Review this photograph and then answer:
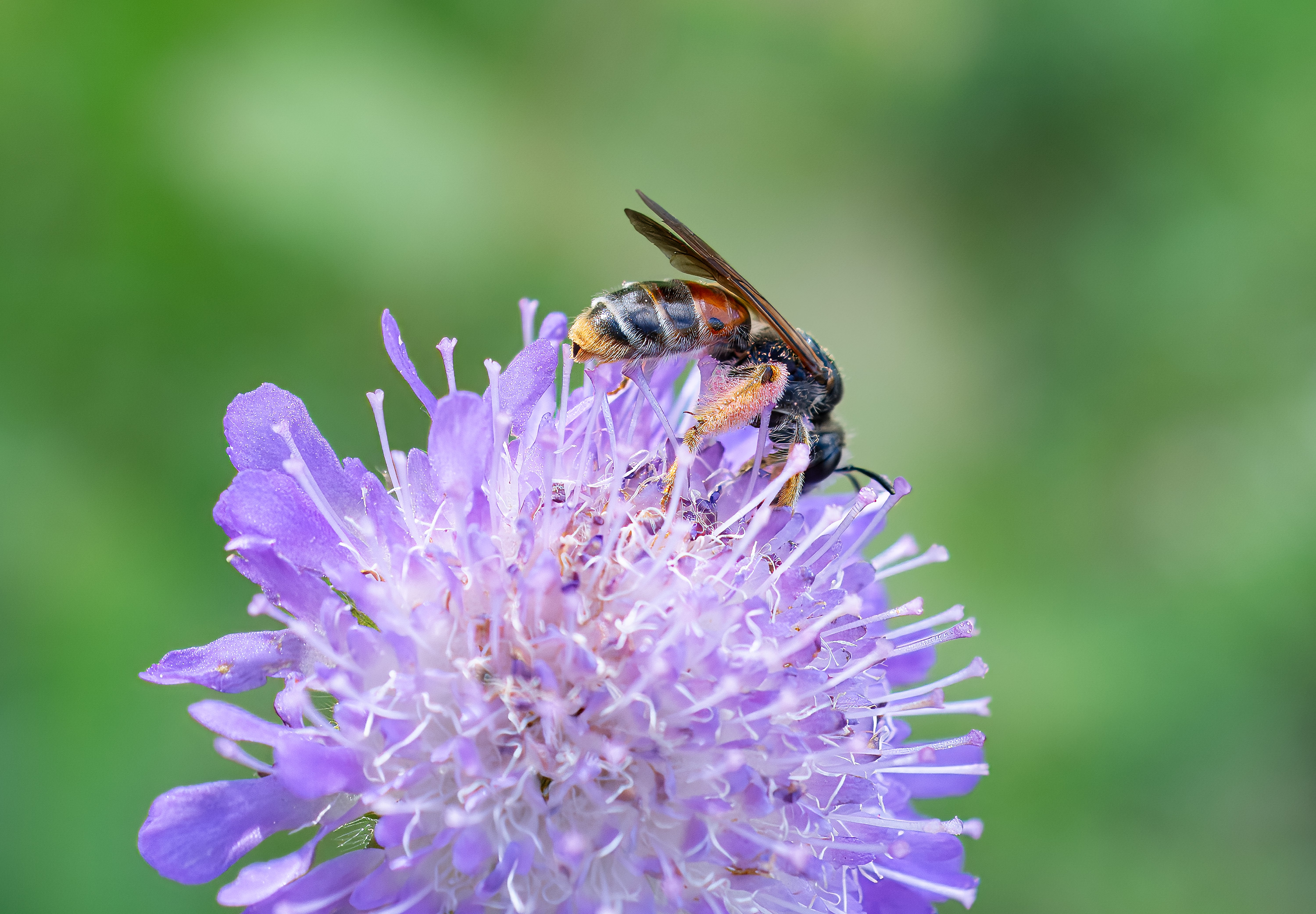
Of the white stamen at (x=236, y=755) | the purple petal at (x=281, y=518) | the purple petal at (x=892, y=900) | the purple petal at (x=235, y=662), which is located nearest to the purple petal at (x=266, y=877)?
the white stamen at (x=236, y=755)

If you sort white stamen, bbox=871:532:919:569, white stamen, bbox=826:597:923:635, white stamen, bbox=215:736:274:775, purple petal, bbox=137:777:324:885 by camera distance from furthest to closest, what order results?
white stamen, bbox=871:532:919:569, white stamen, bbox=826:597:923:635, purple petal, bbox=137:777:324:885, white stamen, bbox=215:736:274:775

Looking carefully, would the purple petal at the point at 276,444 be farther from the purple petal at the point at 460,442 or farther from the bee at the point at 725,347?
the bee at the point at 725,347

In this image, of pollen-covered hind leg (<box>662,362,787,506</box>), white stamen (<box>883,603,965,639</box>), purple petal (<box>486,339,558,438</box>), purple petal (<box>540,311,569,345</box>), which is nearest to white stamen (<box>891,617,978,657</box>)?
white stamen (<box>883,603,965,639</box>)

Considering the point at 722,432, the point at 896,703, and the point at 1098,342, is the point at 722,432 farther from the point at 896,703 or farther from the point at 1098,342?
the point at 1098,342

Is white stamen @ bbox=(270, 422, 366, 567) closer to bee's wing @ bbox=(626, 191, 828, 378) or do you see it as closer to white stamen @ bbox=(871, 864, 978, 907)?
bee's wing @ bbox=(626, 191, 828, 378)

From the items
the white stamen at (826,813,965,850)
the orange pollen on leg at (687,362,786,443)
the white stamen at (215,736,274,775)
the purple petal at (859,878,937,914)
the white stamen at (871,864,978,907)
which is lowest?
the purple petal at (859,878,937,914)

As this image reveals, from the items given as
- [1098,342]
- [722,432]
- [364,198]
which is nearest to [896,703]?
[722,432]

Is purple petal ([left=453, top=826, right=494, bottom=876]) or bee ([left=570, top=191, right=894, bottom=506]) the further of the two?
bee ([left=570, top=191, right=894, bottom=506])
